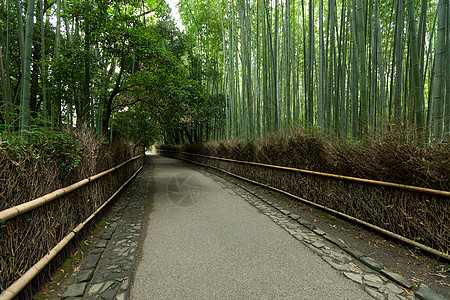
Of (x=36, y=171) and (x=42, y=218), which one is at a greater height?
(x=36, y=171)

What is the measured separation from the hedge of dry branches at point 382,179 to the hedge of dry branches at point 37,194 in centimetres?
317

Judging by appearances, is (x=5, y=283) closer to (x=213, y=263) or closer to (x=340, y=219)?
(x=213, y=263)

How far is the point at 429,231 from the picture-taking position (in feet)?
6.24

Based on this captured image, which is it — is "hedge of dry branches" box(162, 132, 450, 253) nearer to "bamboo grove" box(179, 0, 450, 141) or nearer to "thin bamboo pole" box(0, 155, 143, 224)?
"bamboo grove" box(179, 0, 450, 141)

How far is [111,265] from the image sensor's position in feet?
6.41

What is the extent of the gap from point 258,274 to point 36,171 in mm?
1965

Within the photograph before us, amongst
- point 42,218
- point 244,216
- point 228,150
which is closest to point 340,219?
point 244,216

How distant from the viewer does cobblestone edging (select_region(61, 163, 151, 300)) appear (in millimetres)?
1567

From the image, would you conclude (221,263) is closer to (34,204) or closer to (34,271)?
(34,271)

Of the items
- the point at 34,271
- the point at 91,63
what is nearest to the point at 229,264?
the point at 34,271

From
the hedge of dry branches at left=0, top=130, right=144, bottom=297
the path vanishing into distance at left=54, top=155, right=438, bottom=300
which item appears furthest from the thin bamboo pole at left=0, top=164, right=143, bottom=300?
the path vanishing into distance at left=54, top=155, right=438, bottom=300

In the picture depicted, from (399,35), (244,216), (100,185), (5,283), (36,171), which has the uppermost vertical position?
(399,35)

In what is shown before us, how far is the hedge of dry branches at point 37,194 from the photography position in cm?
132

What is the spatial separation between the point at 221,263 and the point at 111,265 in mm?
1007
